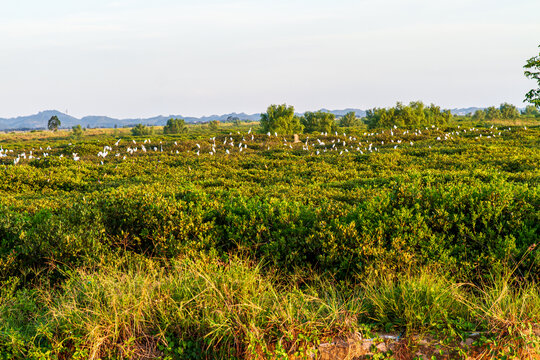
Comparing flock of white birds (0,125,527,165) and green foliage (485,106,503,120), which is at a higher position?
green foliage (485,106,503,120)

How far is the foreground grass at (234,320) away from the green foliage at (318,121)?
234ft

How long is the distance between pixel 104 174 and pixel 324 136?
24018 millimetres

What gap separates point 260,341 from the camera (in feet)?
11.3

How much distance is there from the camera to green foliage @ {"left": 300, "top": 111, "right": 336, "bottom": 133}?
7587 centimetres

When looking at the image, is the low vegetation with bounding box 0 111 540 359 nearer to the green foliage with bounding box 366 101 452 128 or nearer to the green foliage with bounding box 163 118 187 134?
the green foliage with bounding box 366 101 452 128

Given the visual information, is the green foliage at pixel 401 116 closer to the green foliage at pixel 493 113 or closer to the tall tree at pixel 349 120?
the tall tree at pixel 349 120

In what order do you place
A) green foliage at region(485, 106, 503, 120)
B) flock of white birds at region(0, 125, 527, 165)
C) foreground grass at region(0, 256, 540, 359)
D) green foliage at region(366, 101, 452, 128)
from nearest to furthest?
foreground grass at region(0, 256, 540, 359) < flock of white birds at region(0, 125, 527, 165) < green foliage at region(366, 101, 452, 128) < green foliage at region(485, 106, 503, 120)

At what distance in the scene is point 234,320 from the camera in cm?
371

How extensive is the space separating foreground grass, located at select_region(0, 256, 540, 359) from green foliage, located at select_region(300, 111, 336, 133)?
7131cm

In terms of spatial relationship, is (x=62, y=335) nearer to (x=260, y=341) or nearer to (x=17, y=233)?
(x=260, y=341)

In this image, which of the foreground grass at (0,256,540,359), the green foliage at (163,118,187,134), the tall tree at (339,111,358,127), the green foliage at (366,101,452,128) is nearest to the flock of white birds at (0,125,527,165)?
the foreground grass at (0,256,540,359)

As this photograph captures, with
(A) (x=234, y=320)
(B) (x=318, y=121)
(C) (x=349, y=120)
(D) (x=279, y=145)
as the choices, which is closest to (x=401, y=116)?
(B) (x=318, y=121)

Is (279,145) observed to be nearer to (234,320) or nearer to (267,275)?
(267,275)

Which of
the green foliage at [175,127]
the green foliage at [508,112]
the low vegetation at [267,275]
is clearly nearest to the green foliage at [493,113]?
the green foliage at [508,112]
